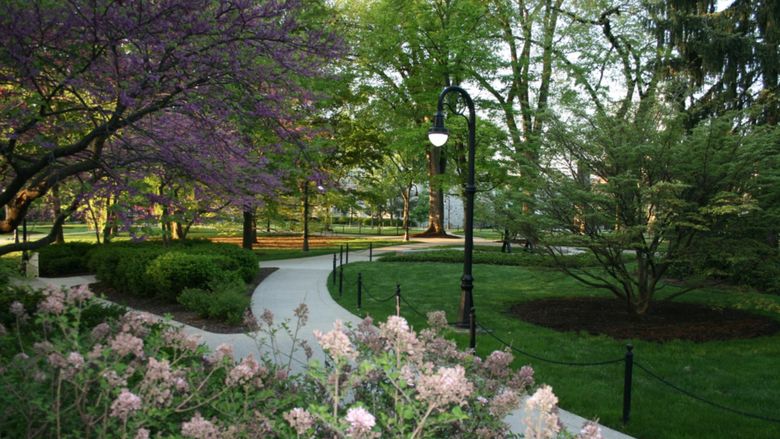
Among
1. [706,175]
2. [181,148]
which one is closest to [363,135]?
[706,175]

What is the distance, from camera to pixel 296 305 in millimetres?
12250

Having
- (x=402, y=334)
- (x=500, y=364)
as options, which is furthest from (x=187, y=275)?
(x=402, y=334)

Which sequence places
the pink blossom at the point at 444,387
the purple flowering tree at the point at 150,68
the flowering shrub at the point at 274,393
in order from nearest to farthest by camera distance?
1. the pink blossom at the point at 444,387
2. the flowering shrub at the point at 274,393
3. the purple flowering tree at the point at 150,68

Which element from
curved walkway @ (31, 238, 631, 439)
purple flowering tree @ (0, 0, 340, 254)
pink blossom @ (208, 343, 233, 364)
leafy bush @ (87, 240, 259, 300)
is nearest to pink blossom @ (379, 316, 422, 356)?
pink blossom @ (208, 343, 233, 364)

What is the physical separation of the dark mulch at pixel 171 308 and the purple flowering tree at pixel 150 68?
395cm

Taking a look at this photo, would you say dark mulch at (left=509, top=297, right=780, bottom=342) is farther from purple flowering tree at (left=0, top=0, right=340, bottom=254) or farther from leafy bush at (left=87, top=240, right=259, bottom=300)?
purple flowering tree at (left=0, top=0, right=340, bottom=254)

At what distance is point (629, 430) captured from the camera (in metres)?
5.43

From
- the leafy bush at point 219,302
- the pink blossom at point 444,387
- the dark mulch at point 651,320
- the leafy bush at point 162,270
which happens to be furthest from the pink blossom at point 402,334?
the leafy bush at point 162,270

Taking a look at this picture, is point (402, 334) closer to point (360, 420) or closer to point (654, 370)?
point (360, 420)

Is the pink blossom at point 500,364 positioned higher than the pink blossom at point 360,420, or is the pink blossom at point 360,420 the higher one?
the pink blossom at point 360,420

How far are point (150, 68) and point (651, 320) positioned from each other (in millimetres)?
10821

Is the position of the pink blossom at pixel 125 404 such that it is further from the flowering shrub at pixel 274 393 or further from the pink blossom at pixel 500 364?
the pink blossom at pixel 500 364

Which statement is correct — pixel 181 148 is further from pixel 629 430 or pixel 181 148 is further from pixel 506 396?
pixel 629 430

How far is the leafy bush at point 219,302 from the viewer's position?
401 inches
